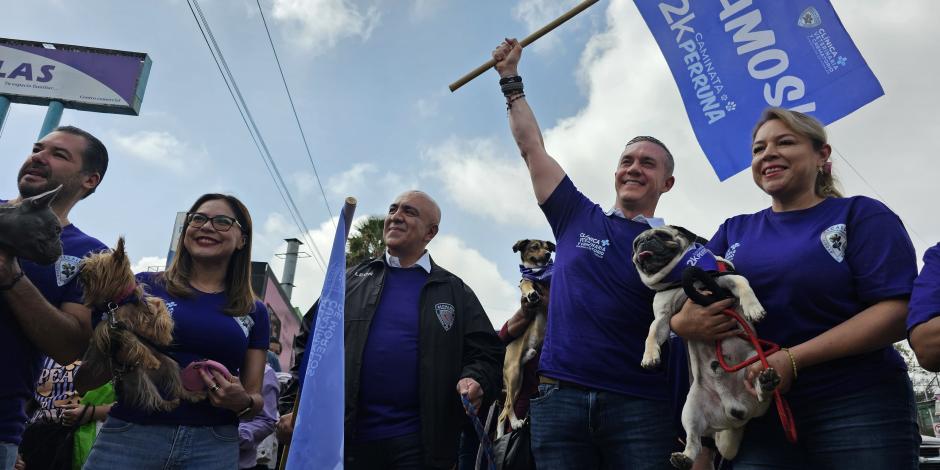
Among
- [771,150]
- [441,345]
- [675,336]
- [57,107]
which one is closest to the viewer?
[771,150]

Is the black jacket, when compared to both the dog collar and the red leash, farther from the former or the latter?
the red leash

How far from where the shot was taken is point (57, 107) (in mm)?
11953

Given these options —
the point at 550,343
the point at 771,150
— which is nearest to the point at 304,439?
the point at 550,343

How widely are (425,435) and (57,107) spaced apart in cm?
1230

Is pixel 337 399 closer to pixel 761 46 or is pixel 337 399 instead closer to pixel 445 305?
pixel 445 305

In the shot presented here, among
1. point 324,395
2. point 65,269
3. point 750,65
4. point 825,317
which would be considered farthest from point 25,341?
point 750,65

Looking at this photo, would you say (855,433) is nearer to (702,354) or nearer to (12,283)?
(702,354)

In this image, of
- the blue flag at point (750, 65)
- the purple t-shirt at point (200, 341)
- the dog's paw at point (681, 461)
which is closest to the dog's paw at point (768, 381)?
the dog's paw at point (681, 461)

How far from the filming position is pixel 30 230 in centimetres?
204

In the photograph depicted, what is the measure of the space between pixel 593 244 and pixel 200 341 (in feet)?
6.40

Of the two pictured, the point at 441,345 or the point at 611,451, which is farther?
the point at 441,345

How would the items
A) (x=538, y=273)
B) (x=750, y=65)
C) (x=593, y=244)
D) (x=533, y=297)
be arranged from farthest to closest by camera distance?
(x=538, y=273)
(x=533, y=297)
(x=750, y=65)
(x=593, y=244)

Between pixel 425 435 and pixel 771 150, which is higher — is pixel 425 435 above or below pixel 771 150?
below

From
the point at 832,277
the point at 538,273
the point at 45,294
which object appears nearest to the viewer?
the point at 832,277
